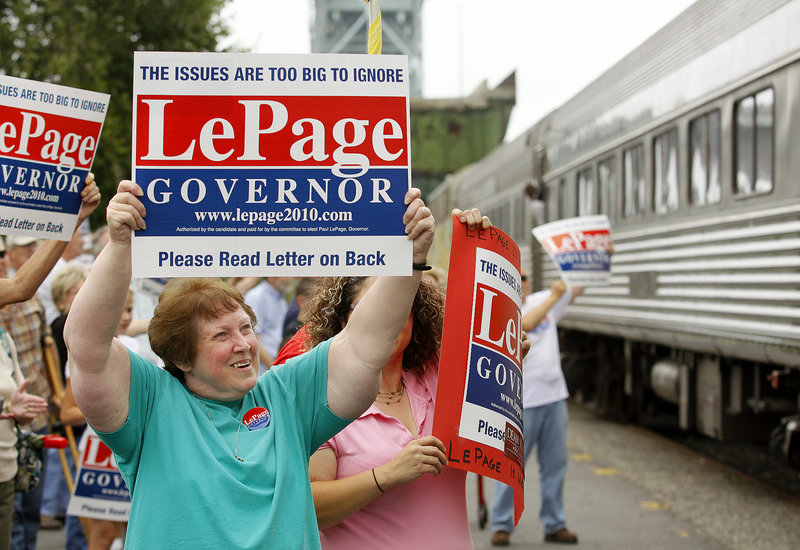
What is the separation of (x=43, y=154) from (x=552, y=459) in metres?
3.99

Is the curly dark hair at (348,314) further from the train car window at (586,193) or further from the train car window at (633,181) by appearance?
the train car window at (586,193)

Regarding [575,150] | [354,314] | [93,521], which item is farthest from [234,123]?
[575,150]

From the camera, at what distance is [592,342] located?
1313cm

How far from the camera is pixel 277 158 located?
104 inches

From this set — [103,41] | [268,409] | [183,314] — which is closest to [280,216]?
[183,314]

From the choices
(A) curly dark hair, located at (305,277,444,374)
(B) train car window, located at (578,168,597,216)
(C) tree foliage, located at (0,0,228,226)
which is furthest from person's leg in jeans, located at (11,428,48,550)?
(C) tree foliage, located at (0,0,228,226)

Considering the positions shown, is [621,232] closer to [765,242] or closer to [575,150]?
[575,150]

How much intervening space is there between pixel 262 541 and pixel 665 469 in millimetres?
7345

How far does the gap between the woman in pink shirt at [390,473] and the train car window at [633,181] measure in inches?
284

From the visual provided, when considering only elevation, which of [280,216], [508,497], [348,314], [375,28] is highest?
[375,28]

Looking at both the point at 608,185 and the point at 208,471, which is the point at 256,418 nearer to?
the point at 208,471

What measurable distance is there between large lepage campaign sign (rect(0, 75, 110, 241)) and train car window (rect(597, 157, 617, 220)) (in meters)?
7.95

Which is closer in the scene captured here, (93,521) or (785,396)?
(93,521)

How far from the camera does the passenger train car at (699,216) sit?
7016 millimetres
